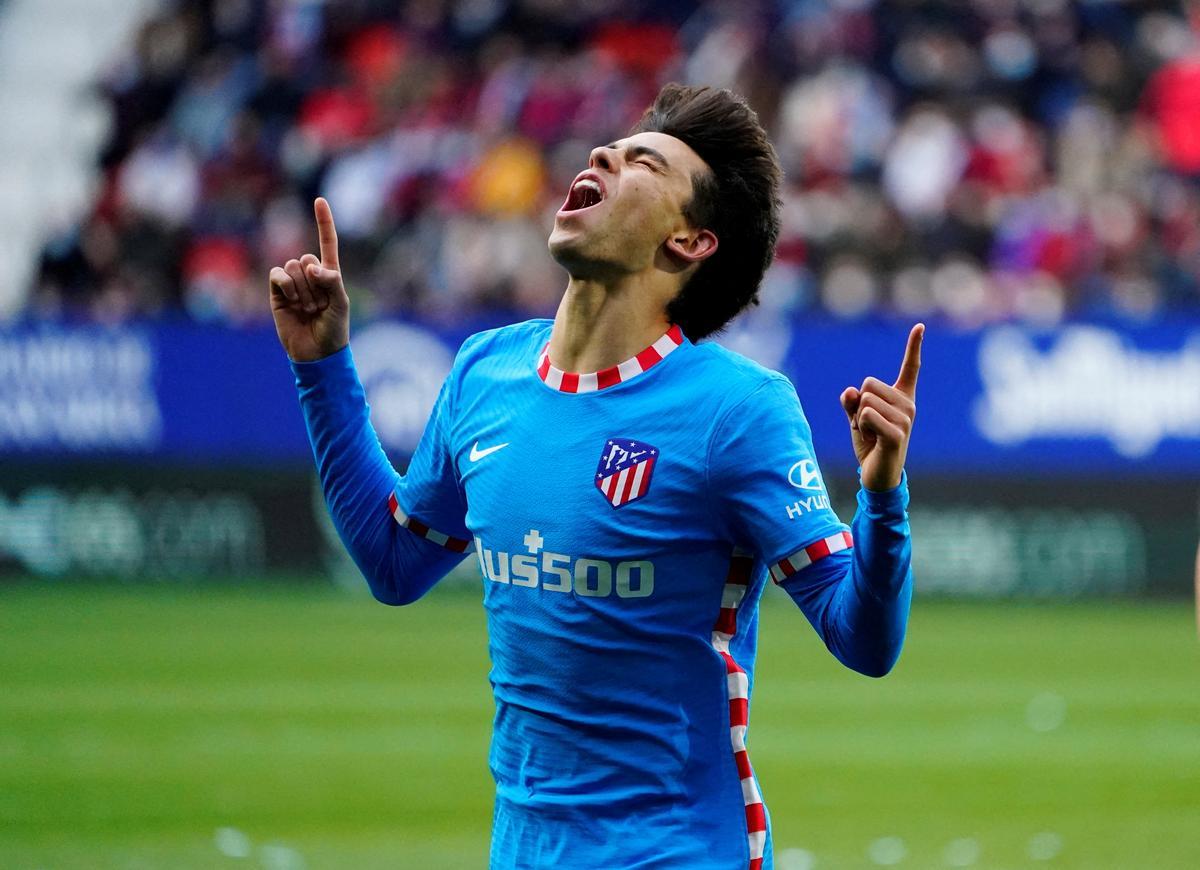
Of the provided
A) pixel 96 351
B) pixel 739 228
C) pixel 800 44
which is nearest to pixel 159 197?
pixel 96 351

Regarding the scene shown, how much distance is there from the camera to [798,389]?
575 inches

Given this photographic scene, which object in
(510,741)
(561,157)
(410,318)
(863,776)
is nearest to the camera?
(510,741)

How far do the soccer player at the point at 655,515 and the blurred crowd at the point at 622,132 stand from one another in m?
11.2

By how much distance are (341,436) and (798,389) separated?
10957 millimetres

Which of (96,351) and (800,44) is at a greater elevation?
(800,44)

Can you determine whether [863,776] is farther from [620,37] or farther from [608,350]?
[620,37]

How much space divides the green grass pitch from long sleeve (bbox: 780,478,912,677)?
4259mm

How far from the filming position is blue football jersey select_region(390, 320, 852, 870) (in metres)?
3.21

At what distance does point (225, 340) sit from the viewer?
1509 centimetres

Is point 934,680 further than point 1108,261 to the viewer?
No

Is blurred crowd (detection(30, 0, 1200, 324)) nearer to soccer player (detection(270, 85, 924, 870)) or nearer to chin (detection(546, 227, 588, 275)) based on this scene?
soccer player (detection(270, 85, 924, 870))

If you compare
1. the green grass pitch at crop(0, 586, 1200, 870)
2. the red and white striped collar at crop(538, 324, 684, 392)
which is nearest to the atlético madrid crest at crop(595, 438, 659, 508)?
the red and white striped collar at crop(538, 324, 684, 392)

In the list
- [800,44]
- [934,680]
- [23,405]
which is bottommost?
[934,680]

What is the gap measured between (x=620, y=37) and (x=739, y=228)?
15631 millimetres
